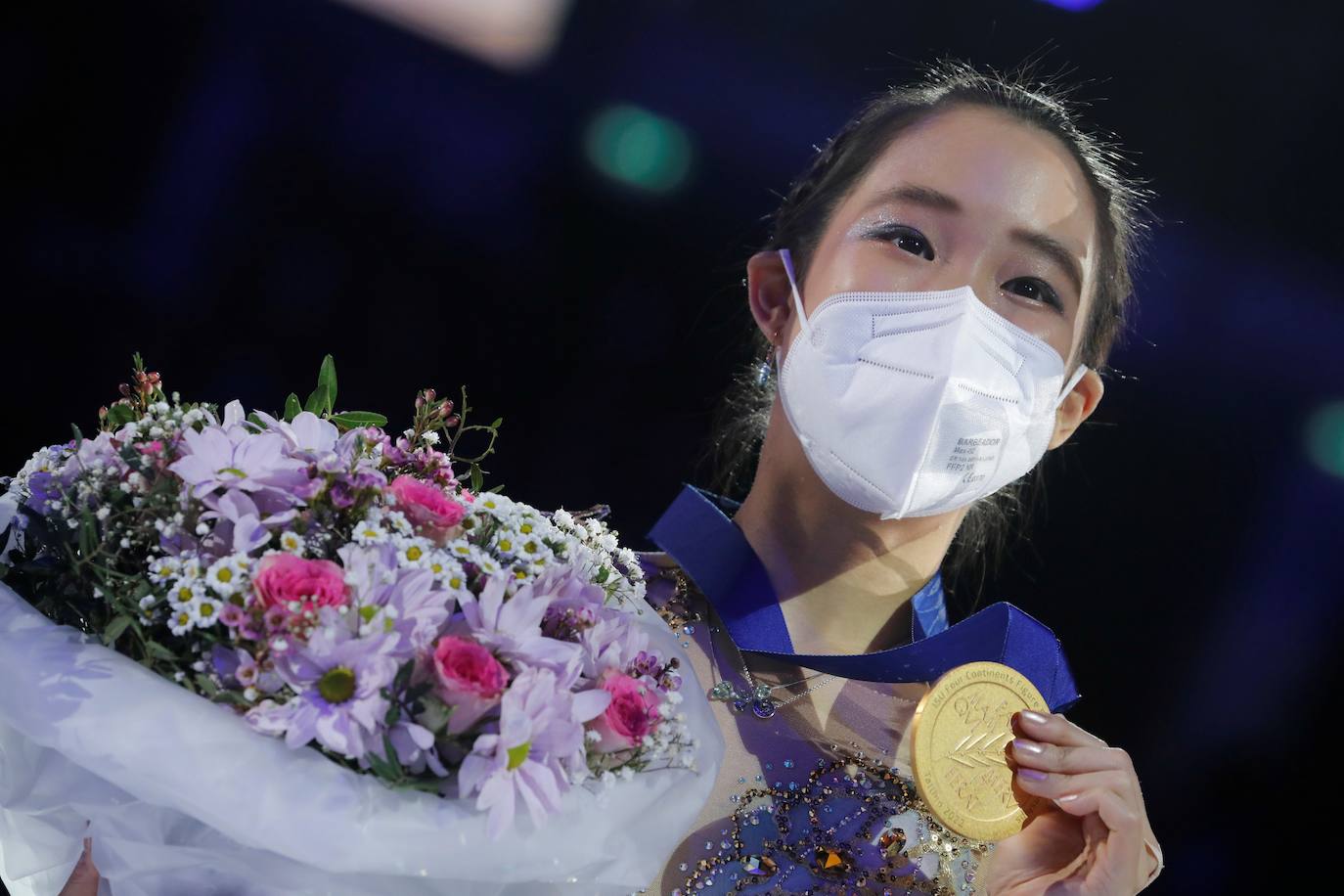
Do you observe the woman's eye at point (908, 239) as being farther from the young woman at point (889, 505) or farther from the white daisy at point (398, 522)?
the white daisy at point (398, 522)

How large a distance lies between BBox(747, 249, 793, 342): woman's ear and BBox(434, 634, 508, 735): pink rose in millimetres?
1288

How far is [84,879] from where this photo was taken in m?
1.30

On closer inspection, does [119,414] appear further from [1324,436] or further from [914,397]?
[1324,436]

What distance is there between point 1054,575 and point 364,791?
228 centimetres

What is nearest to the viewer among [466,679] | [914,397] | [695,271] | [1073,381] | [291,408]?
[466,679]

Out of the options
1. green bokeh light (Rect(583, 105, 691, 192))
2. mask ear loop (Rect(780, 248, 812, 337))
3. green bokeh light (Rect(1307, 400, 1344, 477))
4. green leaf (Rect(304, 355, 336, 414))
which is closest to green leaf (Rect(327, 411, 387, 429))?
green leaf (Rect(304, 355, 336, 414))

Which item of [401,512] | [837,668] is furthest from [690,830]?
[401,512]

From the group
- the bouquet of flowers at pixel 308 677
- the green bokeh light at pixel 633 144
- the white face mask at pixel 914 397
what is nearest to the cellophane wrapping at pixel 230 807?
the bouquet of flowers at pixel 308 677

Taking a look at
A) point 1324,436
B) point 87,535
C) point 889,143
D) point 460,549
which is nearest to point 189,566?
point 87,535

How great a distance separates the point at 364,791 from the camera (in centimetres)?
109

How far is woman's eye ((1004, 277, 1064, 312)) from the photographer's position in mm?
2107

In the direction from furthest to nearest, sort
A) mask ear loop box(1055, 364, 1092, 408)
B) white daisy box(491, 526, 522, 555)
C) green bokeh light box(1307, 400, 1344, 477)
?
green bokeh light box(1307, 400, 1344, 477) < mask ear loop box(1055, 364, 1092, 408) < white daisy box(491, 526, 522, 555)

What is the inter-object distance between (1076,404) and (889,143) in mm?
586

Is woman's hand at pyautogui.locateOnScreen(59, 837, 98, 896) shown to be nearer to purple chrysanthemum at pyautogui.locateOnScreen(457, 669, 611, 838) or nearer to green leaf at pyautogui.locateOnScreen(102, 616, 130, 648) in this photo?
green leaf at pyautogui.locateOnScreen(102, 616, 130, 648)
